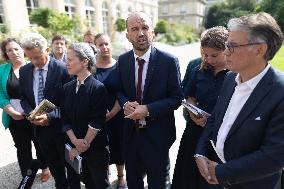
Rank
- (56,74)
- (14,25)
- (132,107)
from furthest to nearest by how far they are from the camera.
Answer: (14,25) → (56,74) → (132,107)

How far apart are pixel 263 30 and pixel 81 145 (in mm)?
2118

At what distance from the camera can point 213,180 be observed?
2008 mm

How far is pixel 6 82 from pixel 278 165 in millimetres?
3559

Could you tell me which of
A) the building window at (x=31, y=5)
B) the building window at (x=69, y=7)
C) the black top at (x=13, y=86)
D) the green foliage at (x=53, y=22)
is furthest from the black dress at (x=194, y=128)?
the building window at (x=69, y=7)

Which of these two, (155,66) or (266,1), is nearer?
(155,66)

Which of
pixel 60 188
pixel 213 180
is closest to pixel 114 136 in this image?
pixel 60 188

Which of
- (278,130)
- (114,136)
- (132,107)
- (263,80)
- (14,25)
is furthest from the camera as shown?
(14,25)

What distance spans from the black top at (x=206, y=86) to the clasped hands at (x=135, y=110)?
59 cm

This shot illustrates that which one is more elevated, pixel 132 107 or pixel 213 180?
pixel 132 107

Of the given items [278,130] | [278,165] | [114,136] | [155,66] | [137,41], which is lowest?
[114,136]

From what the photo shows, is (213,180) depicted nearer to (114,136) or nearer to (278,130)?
(278,130)

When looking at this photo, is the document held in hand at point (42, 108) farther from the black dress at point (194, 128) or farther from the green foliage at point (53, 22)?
the green foliage at point (53, 22)

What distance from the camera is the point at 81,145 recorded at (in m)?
2.91

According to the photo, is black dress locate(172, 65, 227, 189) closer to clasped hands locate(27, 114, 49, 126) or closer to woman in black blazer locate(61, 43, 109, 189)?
woman in black blazer locate(61, 43, 109, 189)
